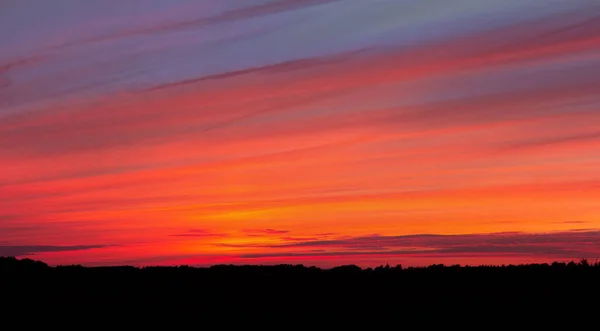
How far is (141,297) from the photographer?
1096 inches

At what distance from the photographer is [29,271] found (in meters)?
38.7

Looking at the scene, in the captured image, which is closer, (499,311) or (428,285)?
(499,311)

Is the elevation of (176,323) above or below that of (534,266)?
below

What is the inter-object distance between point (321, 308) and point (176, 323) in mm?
4431

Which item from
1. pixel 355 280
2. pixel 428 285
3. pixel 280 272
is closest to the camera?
pixel 428 285

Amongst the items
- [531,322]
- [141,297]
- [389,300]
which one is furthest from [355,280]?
[531,322]

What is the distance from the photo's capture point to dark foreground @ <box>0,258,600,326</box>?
22125mm

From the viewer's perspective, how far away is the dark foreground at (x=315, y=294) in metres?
22.1

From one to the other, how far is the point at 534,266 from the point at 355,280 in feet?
23.9

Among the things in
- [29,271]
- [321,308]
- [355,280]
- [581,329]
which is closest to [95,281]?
[29,271]

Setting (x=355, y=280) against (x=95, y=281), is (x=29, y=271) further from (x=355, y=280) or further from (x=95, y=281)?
(x=355, y=280)

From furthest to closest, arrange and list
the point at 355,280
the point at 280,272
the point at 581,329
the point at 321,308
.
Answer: the point at 280,272 → the point at 355,280 → the point at 321,308 → the point at 581,329

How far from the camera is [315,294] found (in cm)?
2658

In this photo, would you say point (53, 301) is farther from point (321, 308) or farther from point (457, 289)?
point (457, 289)
